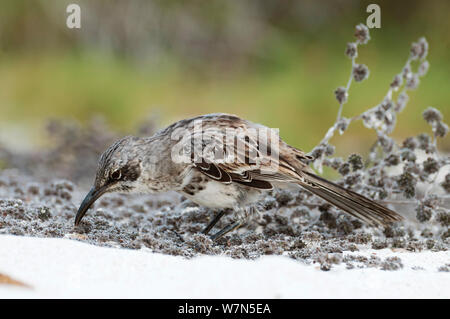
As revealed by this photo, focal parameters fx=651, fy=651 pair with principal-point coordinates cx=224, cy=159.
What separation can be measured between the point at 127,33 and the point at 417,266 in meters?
7.16

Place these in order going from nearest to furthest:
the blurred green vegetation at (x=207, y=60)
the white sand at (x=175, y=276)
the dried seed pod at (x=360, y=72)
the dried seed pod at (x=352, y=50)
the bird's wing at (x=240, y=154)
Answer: the white sand at (x=175, y=276), the bird's wing at (x=240, y=154), the dried seed pod at (x=352, y=50), the dried seed pod at (x=360, y=72), the blurred green vegetation at (x=207, y=60)

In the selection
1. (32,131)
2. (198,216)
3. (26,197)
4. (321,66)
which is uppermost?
(321,66)

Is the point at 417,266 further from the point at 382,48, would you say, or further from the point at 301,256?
the point at 382,48

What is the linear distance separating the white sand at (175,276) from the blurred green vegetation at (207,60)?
575 cm

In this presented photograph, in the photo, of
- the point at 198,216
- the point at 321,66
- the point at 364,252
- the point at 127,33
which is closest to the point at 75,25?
the point at 127,33

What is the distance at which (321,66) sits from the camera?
396 inches

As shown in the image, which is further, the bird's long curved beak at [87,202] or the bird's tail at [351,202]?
the bird's tail at [351,202]

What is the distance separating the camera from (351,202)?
4.15 meters

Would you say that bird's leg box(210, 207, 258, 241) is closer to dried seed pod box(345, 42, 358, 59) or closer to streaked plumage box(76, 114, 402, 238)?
streaked plumage box(76, 114, 402, 238)

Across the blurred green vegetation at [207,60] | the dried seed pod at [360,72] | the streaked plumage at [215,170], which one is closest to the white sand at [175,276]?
the streaked plumage at [215,170]

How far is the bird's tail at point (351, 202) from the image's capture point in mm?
4141

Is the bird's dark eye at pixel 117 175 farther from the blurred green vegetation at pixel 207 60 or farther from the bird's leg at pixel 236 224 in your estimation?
the blurred green vegetation at pixel 207 60

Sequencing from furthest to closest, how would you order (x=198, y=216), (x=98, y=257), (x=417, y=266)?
(x=198, y=216) → (x=417, y=266) → (x=98, y=257)
